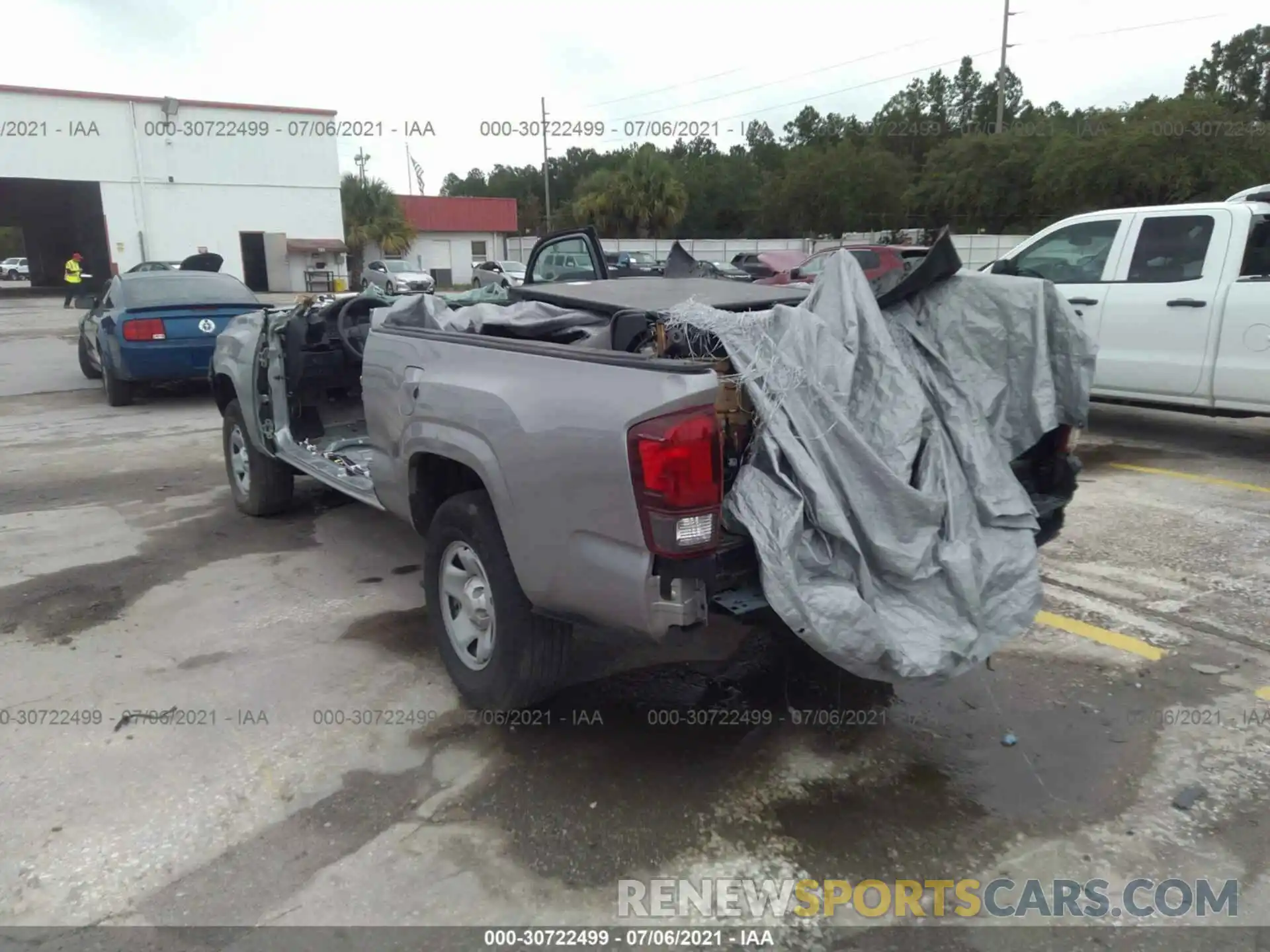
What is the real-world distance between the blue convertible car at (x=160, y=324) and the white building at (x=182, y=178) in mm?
26020

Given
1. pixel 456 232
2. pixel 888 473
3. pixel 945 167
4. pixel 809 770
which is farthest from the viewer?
pixel 456 232

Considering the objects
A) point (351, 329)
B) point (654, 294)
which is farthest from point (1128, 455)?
point (351, 329)

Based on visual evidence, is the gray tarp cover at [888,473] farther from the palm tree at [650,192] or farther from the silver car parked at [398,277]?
the palm tree at [650,192]

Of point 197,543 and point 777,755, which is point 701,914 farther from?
point 197,543

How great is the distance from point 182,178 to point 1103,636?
3781 cm

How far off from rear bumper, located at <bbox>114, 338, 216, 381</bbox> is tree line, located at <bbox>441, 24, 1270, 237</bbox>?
104 ft

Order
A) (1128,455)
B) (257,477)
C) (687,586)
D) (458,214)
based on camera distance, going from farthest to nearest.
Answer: (458,214), (1128,455), (257,477), (687,586)

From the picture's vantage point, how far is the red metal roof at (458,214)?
170 feet

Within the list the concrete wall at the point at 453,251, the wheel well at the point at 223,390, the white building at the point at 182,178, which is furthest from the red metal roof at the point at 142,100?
the wheel well at the point at 223,390

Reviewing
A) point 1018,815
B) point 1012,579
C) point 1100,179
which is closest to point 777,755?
→ point 1018,815

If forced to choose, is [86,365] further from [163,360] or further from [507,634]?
[507,634]

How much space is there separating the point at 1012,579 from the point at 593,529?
1396 mm

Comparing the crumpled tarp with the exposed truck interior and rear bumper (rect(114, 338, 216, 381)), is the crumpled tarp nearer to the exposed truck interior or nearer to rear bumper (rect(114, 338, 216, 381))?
the exposed truck interior

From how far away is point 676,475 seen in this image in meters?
2.73
